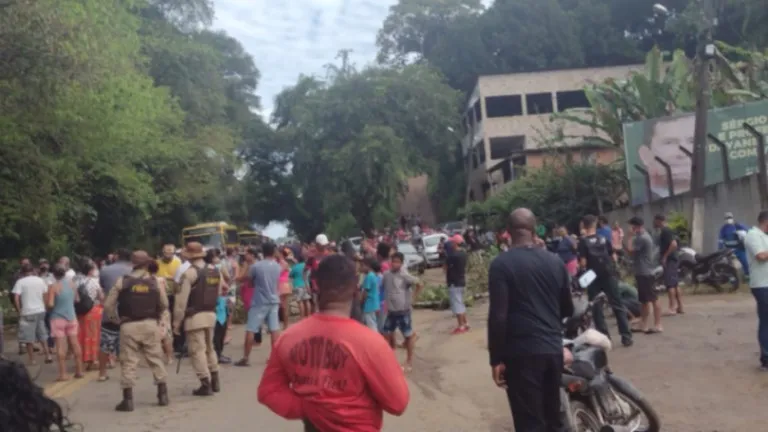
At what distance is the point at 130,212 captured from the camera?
113 ft

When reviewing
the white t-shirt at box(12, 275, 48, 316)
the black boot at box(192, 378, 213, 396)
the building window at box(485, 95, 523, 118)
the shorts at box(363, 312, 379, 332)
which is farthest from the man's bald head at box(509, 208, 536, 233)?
the building window at box(485, 95, 523, 118)

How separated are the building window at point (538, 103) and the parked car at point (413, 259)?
21.3 metres

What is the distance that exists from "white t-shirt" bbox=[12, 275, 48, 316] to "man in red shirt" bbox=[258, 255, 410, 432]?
37.4 ft

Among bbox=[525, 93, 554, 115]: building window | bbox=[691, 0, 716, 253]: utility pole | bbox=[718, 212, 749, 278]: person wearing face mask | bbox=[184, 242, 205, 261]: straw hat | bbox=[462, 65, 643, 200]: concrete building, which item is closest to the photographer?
bbox=[184, 242, 205, 261]: straw hat

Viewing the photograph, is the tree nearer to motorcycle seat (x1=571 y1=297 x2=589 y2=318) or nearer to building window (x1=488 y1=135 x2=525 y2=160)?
building window (x1=488 y1=135 x2=525 y2=160)

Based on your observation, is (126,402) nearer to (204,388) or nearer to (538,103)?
(204,388)

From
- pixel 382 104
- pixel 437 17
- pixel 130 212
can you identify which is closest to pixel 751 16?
pixel 382 104

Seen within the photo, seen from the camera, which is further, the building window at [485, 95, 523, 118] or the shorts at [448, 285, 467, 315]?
the building window at [485, 95, 523, 118]

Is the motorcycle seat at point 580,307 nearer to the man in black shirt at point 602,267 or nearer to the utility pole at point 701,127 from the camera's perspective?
the man in black shirt at point 602,267

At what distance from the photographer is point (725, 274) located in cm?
1797

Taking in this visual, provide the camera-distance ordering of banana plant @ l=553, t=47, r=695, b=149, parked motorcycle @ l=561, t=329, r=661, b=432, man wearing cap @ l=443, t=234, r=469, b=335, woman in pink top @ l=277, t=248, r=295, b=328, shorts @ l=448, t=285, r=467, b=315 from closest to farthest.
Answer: parked motorcycle @ l=561, t=329, r=661, b=432 < man wearing cap @ l=443, t=234, r=469, b=335 < shorts @ l=448, t=285, r=467, b=315 < woman in pink top @ l=277, t=248, r=295, b=328 < banana plant @ l=553, t=47, r=695, b=149

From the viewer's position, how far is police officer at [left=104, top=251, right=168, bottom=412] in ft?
33.2

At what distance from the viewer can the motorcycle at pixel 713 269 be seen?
17.9 meters

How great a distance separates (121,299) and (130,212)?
25019 millimetres
